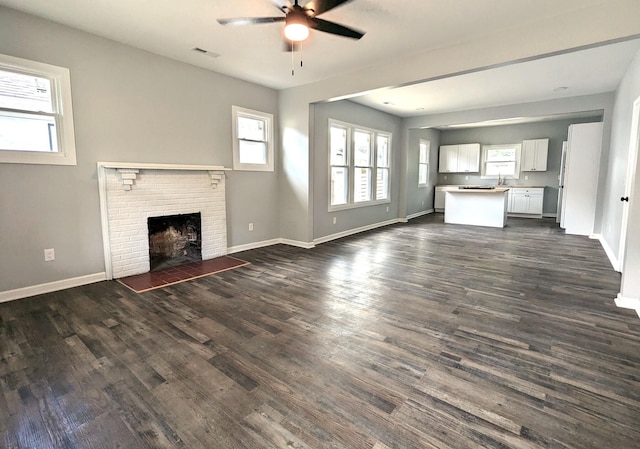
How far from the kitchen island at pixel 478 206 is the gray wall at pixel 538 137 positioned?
98.3 inches

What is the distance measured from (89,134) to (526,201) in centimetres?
1061

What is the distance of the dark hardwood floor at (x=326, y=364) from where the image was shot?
62.5 inches

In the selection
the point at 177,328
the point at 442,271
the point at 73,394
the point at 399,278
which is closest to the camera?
the point at 73,394

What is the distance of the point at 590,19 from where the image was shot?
9.73 ft

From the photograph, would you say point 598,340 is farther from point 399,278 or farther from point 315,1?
point 315,1

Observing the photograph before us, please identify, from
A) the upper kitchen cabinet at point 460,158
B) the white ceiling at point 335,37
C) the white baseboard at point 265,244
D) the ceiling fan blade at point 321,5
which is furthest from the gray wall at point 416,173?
the ceiling fan blade at point 321,5

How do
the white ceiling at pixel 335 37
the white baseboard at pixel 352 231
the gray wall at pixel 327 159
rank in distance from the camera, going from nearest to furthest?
the white ceiling at pixel 335 37 < the gray wall at pixel 327 159 < the white baseboard at pixel 352 231

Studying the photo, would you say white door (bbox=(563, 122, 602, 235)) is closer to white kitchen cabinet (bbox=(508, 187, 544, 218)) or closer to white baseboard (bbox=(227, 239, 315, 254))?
white kitchen cabinet (bbox=(508, 187, 544, 218))

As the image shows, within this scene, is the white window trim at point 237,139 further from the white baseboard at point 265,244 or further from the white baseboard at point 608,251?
the white baseboard at point 608,251

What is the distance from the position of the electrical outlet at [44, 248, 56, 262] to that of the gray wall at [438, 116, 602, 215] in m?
10.9

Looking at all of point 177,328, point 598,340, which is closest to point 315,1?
point 177,328

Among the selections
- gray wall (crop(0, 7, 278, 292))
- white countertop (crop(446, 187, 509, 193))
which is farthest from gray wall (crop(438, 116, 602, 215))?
gray wall (crop(0, 7, 278, 292))

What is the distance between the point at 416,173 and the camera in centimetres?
944

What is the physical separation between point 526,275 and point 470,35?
2.99 metres
